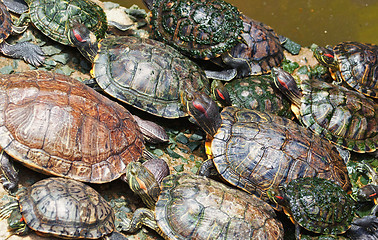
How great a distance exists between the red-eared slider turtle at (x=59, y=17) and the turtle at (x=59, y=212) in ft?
9.37

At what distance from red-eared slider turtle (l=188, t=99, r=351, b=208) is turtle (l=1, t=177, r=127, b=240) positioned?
1.80m

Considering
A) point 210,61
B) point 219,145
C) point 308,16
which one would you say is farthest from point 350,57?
point 219,145

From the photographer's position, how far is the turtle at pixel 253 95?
630cm

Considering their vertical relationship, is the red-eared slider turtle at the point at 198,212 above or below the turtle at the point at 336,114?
below

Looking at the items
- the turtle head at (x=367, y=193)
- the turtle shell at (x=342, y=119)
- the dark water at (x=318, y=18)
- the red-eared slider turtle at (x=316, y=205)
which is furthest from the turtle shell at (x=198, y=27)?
the turtle head at (x=367, y=193)

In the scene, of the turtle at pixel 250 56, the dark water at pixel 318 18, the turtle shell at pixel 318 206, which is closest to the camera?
the turtle shell at pixel 318 206

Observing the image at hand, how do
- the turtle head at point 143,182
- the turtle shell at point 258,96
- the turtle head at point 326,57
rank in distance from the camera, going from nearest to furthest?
the turtle head at point 143,182 < the turtle shell at point 258,96 < the turtle head at point 326,57

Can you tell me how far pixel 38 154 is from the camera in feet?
15.3

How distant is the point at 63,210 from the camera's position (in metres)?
→ 4.34

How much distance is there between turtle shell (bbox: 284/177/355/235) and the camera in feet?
16.8

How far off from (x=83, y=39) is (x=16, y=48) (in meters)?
1.18

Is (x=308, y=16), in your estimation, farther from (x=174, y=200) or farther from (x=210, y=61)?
(x=174, y=200)

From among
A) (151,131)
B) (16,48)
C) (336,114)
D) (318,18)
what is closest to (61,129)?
(151,131)

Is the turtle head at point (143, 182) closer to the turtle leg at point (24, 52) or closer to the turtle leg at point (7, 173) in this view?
the turtle leg at point (7, 173)
